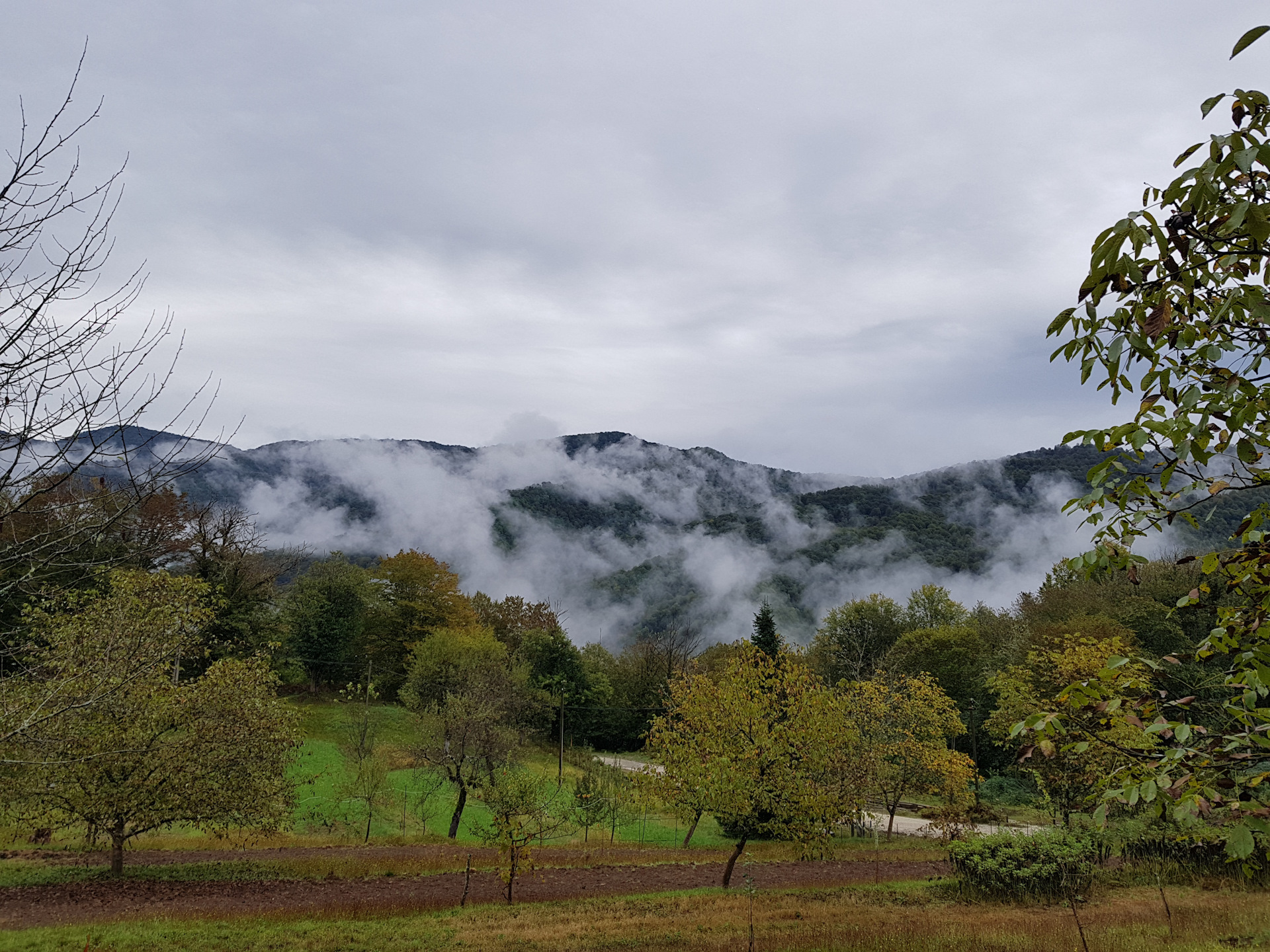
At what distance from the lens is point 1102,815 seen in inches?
86.7

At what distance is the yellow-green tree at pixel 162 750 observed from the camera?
52.4 ft

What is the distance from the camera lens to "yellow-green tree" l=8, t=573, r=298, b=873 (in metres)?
16.0

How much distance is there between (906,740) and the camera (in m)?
28.7

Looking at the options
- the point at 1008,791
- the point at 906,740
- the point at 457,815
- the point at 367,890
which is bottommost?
the point at 1008,791

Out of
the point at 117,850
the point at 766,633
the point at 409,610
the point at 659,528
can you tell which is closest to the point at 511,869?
the point at 117,850

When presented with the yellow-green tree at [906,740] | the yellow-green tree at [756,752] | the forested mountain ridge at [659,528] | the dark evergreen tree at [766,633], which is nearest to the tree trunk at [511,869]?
the yellow-green tree at [756,752]

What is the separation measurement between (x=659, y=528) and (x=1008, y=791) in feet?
411

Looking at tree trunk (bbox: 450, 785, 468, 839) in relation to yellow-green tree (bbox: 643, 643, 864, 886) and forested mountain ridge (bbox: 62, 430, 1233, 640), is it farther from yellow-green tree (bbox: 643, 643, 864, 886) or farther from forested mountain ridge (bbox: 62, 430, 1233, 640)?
forested mountain ridge (bbox: 62, 430, 1233, 640)

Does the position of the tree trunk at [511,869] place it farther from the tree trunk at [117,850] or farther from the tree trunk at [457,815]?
the tree trunk at [457,815]

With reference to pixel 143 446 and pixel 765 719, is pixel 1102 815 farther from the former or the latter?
pixel 765 719

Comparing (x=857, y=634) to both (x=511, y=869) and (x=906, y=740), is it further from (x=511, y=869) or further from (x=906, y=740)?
(x=511, y=869)

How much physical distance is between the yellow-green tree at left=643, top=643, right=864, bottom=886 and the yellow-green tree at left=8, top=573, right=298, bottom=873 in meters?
10.5

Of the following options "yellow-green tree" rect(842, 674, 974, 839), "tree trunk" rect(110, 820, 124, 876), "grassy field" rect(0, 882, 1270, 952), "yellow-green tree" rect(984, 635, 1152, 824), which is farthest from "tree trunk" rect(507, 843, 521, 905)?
"yellow-green tree" rect(842, 674, 974, 839)

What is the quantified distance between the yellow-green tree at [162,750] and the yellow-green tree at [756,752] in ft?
34.4
